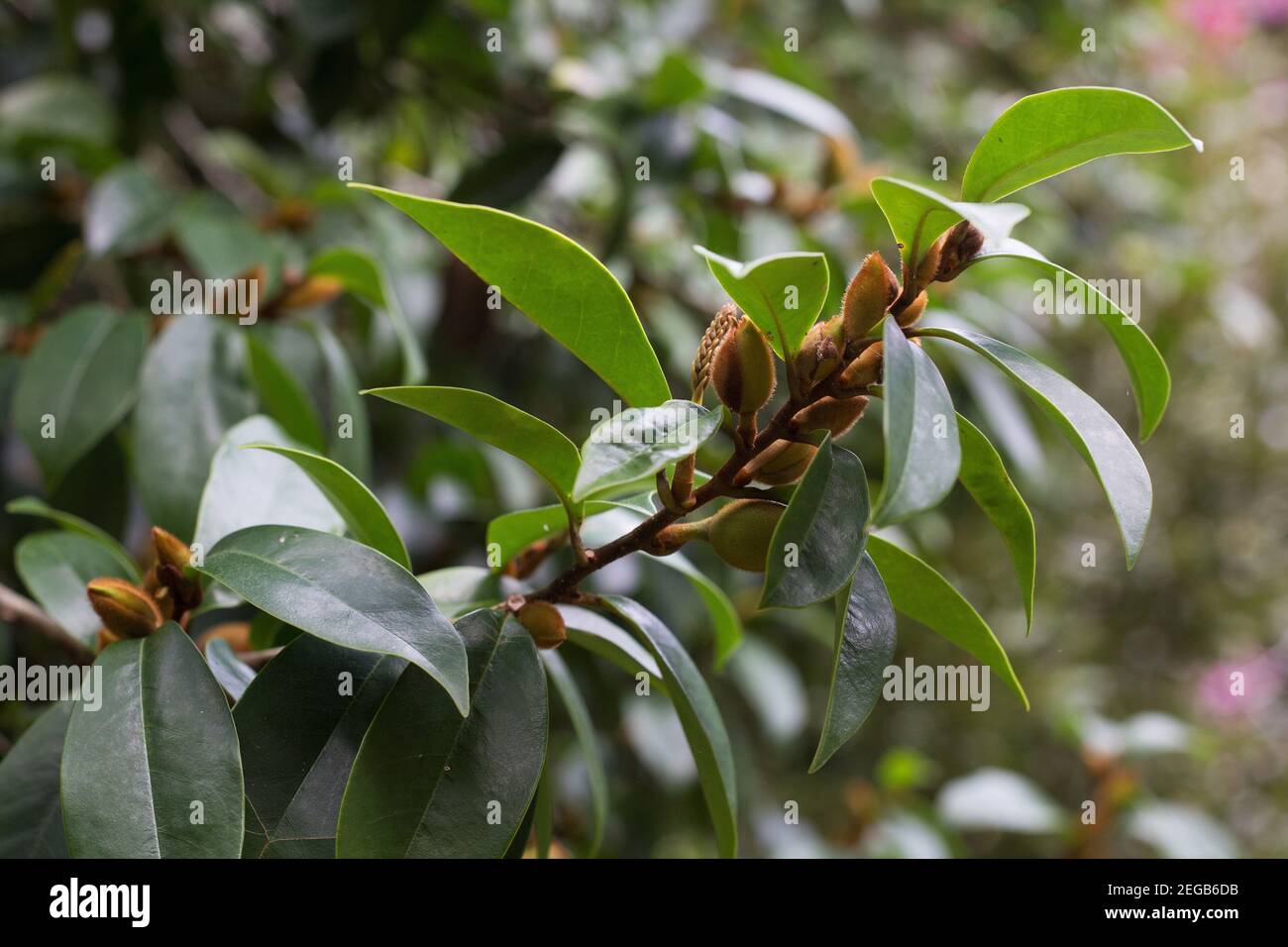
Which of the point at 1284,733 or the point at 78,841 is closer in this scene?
the point at 78,841

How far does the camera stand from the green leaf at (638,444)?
1.41ft

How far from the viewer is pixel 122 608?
1.82 ft

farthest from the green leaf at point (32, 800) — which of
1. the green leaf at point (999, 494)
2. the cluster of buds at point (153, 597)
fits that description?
the green leaf at point (999, 494)

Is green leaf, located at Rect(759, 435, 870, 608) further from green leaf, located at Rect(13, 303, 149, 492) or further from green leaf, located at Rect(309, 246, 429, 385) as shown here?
green leaf, located at Rect(13, 303, 149, 492)

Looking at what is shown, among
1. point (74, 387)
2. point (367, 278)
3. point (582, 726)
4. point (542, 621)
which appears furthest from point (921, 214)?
point (74, 387)

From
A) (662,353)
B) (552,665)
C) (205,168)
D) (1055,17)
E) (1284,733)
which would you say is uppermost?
(1055,17)

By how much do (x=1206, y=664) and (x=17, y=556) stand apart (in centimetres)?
252

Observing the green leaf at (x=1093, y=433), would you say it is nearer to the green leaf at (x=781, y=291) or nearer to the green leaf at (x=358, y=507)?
the green leaf at (x=781, y=291)

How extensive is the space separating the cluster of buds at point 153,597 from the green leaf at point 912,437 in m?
0.37

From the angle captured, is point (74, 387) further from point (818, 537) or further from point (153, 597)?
point (818, 537)

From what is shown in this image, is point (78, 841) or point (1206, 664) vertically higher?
point (78, 841)

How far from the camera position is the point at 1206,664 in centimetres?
246
